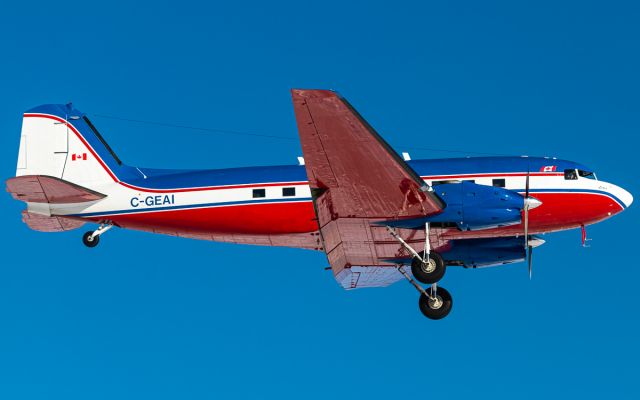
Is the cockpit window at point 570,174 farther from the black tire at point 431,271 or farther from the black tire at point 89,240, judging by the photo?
the black tire at point 89,240

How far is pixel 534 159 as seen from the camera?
1069 inches

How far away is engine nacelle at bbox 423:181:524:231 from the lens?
77.1 ft

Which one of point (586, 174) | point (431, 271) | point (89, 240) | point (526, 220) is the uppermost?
point (89, 240)

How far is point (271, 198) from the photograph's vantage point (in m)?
27.1

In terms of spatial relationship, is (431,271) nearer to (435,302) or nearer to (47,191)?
(435,302)

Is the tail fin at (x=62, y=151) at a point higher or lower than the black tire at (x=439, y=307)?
higher

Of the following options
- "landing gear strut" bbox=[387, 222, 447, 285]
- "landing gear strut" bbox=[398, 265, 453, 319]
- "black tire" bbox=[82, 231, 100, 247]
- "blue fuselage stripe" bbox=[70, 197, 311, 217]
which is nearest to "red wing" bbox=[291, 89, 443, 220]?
"landing gear strut" bbox=[387, 222, 447, 285]

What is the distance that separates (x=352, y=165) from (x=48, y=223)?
960 cm

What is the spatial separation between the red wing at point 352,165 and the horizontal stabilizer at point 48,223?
7.99 m

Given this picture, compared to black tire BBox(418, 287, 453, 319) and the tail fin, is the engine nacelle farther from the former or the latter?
the tail fin

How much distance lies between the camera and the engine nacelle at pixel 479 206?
23.5 meters

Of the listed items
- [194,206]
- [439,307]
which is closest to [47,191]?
[194,206]

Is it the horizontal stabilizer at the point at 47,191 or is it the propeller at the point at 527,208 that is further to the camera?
the horizontal stabilizer at the point at 47,191

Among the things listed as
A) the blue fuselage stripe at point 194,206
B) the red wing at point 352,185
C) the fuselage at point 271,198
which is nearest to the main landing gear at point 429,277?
the red wing at point 352,185
